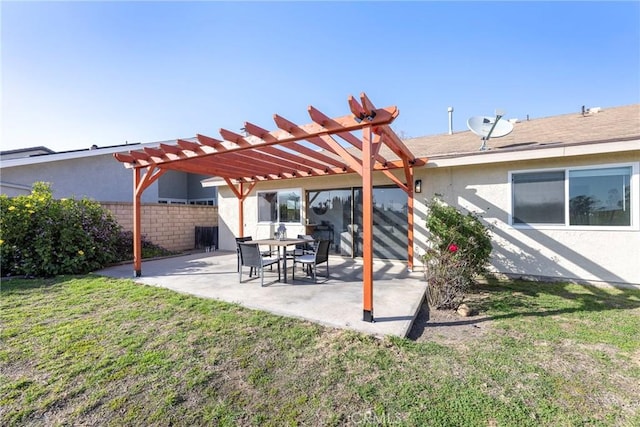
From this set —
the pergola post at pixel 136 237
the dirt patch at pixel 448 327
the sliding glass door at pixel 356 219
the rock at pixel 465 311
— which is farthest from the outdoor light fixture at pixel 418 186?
the pergola post at pixel 136 237

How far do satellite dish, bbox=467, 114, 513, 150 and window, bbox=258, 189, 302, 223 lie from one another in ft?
18.8

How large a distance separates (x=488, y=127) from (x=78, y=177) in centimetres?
1543

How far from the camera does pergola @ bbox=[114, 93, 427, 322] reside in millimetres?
4086

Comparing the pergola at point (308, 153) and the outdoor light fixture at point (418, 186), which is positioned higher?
the pergola at point (308, 153)

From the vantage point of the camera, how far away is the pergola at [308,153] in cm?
409

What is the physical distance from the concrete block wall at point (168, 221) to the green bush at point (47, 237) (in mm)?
1677

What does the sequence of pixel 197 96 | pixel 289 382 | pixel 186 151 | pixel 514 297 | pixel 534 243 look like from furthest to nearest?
pixel 197 96
pixel 534 243
pixel 186 151
pixel 514 297
pixel 289 382

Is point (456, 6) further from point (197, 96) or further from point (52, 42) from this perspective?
point (52, 42)

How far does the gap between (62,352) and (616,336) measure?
6943 mm

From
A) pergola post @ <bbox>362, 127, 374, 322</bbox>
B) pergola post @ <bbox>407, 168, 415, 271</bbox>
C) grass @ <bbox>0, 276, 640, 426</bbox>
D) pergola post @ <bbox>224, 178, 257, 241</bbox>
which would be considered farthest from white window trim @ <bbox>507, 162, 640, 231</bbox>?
pergola post @ <bbox>224, 178, 257, 241</bbox>

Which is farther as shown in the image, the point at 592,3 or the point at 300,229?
the point at 300,229

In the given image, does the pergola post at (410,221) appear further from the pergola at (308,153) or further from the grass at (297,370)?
the grass at (297,370)

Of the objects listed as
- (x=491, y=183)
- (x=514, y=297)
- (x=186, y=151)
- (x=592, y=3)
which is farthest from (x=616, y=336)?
(x=592, y=3)

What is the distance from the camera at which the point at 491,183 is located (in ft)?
23.1
